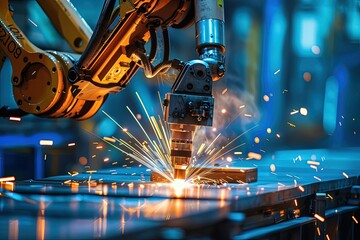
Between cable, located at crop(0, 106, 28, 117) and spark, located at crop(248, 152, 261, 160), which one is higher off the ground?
cable, located at crop(0, 106, 28, 117)

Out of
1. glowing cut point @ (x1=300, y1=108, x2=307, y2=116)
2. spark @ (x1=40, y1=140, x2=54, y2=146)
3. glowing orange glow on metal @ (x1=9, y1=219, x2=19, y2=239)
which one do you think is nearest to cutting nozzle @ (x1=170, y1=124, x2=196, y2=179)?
glowing orange glow on metal @ (x1=9, y1=219, x2=19, y2=239)

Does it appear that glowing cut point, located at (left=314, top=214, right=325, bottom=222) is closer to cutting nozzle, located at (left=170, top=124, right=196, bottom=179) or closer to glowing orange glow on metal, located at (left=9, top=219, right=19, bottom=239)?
cutting nozzle, located at (left=170, top=124, right=196, bottom=179)

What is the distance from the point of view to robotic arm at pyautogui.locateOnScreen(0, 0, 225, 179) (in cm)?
320

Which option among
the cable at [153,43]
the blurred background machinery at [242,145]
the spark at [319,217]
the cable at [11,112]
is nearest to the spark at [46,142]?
the blurred background machinery at [242,145]

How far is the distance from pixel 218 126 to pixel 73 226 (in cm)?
507

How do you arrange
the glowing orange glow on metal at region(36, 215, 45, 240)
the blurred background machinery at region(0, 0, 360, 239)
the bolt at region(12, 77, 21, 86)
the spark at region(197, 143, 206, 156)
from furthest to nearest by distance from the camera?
the spark at region(197, 143, 206, 156) → the bolt at region(12, 77, 21, 86) → the blurred background machinery at region(0, 0, 360, 239) → the glowing orange glow on metal at region(36, 215, 45, 240)

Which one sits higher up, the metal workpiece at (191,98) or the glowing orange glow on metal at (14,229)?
the metal workpiece at (191,98)

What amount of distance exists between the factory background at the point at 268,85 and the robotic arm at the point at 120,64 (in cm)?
83

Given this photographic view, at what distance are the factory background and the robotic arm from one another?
2.72 feet

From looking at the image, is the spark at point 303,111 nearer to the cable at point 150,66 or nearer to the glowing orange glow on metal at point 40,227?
the cable at point 150,66

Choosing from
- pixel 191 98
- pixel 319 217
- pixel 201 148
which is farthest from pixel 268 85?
pixel 191 98

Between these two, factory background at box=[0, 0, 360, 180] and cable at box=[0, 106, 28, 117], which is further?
factory background at box=[0, 0, 360, 180]

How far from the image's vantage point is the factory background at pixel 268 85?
18.9ft

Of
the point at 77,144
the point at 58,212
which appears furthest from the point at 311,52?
the point at 58,212
